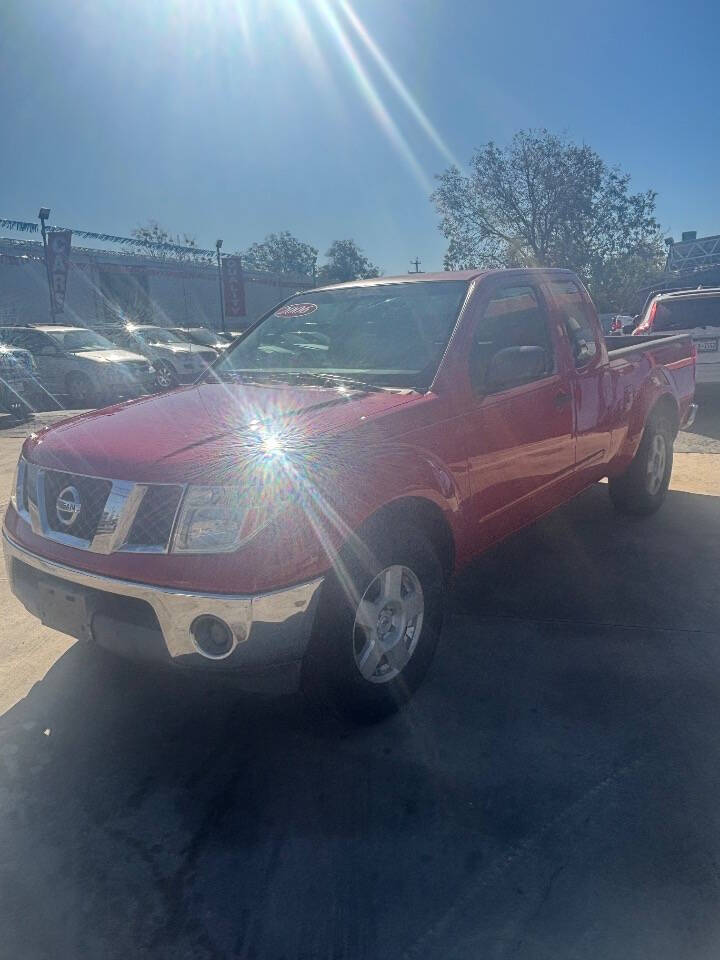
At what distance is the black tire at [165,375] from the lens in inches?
685

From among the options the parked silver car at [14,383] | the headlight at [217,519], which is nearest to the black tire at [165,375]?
the parked silver car at [14,383]

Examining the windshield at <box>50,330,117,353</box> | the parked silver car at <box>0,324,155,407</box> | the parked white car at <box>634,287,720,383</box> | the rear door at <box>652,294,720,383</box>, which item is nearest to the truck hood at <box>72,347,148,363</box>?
the parked silver car at <box>0,324,155,407</box>

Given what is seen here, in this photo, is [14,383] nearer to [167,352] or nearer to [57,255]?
[167,352]

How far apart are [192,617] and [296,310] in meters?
2.46

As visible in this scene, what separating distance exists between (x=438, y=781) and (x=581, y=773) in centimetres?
54

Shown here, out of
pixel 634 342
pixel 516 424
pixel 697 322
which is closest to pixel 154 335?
pixel 697 322

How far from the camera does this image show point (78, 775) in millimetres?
2898

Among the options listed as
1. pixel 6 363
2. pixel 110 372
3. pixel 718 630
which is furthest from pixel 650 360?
pixel 110 372

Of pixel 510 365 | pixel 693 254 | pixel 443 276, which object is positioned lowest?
pixel 510 365

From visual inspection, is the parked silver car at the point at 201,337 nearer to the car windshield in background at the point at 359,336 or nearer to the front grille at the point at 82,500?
the car windshield in background at the point at 359,336

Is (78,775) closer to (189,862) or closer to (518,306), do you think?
(189,862)

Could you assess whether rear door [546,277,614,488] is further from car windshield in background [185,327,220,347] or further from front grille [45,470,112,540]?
car windshield in background [185,327,220,347]

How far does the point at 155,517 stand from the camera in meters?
2.67

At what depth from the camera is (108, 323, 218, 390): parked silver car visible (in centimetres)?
1931
